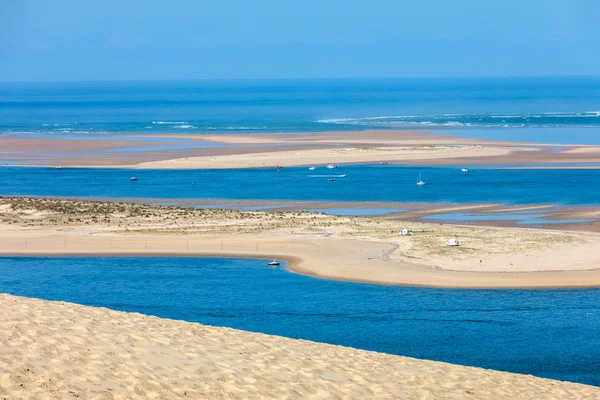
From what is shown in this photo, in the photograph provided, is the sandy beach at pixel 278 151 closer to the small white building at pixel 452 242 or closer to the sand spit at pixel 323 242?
the sand spit at pixel 323 242

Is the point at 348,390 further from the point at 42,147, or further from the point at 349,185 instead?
the point at 42,147

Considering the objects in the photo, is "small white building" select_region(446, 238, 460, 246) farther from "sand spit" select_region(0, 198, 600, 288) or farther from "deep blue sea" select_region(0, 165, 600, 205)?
"deep blue sea" select_region(0, 165, 600, 205)

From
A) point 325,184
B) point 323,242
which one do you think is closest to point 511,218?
point 323,242

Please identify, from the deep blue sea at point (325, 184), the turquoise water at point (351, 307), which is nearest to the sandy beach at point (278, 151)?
the deep blue sea at point (325, 184)

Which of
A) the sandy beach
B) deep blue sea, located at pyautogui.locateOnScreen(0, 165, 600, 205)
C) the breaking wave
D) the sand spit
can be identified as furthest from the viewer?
the breaking wave

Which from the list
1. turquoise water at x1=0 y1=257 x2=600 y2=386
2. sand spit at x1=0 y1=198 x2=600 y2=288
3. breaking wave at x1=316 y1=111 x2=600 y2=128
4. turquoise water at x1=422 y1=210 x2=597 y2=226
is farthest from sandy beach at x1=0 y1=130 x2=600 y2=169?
turquoise water at x1=0 y1=257 x2=600 y2=386

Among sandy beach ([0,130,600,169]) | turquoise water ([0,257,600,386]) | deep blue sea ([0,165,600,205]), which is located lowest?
turquoise water ([0,257,600,386])
